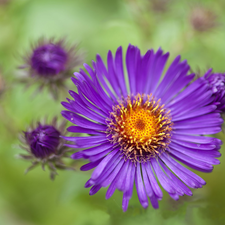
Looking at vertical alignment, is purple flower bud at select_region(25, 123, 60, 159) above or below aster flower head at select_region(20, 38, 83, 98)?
below

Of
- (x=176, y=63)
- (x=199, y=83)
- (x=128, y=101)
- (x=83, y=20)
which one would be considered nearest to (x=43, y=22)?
(x=83, y=20)

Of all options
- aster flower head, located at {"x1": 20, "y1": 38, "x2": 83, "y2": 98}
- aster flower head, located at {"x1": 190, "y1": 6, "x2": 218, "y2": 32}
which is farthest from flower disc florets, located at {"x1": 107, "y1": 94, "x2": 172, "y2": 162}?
aster flower head, located at {"x1": 190, "y1": 6, "x2": 218, "y2": 32}

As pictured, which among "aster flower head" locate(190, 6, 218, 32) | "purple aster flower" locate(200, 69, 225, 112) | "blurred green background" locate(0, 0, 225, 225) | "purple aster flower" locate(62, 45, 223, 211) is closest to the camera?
"purple aster flower" locate(62, 45, 223, 211)

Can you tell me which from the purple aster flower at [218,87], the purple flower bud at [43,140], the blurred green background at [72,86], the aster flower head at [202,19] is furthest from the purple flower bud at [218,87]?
the purple flower bud at [43,140]

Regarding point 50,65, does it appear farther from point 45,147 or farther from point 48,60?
point 45,147

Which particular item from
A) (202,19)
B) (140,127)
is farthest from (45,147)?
(202,19)

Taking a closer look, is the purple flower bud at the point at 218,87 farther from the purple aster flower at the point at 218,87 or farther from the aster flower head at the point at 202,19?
the aster flower head at the point at 202,19

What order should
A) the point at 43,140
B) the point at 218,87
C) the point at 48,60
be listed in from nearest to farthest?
the point at 43,140
the point at 218,87
the point at 48,60

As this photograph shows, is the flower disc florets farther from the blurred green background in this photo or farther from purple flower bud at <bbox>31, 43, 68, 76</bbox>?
purple flower bud at <bbox>31, 43, 68, 76</bbox>
